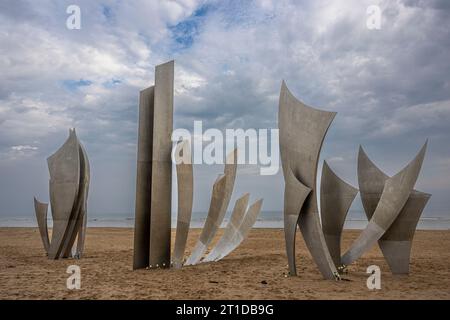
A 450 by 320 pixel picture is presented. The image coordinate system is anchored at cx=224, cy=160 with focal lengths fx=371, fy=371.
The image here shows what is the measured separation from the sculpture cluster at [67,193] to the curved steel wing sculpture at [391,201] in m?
8.52

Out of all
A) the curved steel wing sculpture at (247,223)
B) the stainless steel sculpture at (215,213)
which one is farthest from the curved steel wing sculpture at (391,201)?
the curved steel wing sculpture at (247,223)

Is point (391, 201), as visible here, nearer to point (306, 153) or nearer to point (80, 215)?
point (306, 153)

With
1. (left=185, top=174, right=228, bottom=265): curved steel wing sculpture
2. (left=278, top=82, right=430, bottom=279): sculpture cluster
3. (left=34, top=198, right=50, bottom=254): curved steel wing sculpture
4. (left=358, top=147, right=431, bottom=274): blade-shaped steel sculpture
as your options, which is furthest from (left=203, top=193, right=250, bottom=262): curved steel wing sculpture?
(left=34, top=198, right=50, bottom=254): curved steel wing sculpture

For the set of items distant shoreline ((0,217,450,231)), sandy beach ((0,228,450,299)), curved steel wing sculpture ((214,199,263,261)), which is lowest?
distant shoreline ((0,217,450,231))

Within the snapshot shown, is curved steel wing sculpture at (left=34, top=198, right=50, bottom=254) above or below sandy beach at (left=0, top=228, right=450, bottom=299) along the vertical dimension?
above

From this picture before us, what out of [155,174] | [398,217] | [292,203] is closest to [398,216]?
[398,217]

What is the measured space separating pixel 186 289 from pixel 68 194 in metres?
6.37

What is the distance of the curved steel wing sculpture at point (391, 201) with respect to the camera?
8375 millimetres

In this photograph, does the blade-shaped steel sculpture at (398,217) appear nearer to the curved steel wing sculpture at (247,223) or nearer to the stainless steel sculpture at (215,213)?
the stainless steel sculpture at (215,213)

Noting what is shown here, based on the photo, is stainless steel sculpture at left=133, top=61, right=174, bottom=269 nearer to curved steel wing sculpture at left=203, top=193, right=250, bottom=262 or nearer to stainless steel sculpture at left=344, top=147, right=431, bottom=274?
curved steel wing sculpture at left=203, top=193, right=250, bottom=262

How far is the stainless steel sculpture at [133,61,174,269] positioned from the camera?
9.45 m

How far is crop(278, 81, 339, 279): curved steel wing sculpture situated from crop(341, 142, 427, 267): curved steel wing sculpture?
3.91ft

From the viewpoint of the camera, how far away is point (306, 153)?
8328 mm
